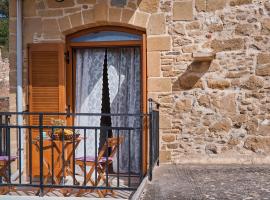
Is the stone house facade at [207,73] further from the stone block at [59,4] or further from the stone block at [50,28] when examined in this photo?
the stone block at [50,28]

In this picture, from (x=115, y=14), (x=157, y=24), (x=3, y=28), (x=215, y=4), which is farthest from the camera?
(x=3, y=28)

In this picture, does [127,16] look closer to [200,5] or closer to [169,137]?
[200,5]

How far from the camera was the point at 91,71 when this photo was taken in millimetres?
6453

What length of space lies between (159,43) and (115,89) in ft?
3.55

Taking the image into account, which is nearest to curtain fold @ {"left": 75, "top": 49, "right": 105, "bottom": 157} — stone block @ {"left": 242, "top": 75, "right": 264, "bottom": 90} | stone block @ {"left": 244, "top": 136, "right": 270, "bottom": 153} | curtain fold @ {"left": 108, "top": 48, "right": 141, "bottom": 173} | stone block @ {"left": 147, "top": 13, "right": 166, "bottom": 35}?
curtain fold @ {"left": 108, "top": 48, "right": 141, "bottom": 173}

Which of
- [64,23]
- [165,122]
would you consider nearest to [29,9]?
[64,23]

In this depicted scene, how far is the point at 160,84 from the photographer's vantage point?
597 cm

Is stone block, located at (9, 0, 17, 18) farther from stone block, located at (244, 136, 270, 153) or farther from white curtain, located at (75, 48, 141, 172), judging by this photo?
stone block, located at (244, 136, 270, 153)

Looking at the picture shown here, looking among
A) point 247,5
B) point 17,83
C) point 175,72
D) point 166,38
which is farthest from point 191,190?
point 17,83

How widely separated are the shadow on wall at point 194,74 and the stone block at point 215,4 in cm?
84

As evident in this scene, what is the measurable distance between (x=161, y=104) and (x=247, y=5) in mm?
2002

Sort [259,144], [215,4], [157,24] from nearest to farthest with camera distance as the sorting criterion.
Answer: [259,144], [215,4], [157,24]

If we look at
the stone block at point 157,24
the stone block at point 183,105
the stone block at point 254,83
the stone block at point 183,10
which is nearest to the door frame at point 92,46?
the stone block at point 157,24

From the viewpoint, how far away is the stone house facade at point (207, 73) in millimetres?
5785
